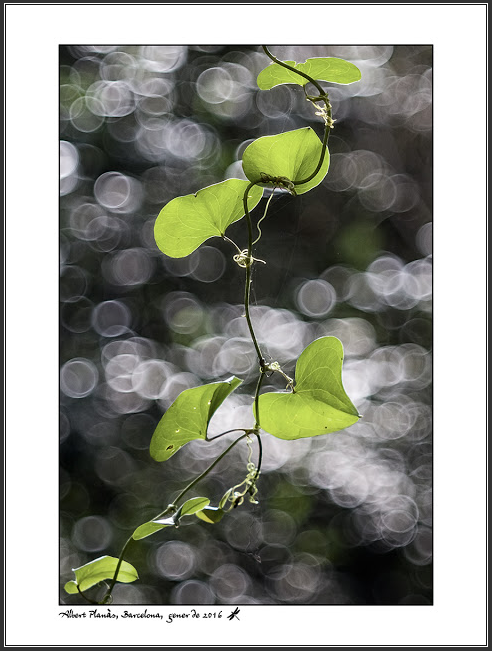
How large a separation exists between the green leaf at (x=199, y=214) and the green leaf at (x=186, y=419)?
0.10 metres

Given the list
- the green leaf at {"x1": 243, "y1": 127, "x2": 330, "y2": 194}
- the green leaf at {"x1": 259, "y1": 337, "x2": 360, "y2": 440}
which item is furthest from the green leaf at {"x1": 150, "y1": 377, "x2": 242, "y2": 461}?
the green leaf at {"x1": 243, "y1": 127, "x2": 330, "y2": 194}

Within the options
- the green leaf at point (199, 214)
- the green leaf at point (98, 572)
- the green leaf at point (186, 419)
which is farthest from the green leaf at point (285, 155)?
the green leaf at point (98, 572)

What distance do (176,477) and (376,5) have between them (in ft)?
1.62

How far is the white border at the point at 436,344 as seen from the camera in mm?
414

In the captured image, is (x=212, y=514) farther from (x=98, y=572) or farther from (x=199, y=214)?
(x=199, y=214)

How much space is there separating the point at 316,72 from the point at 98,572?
391mm

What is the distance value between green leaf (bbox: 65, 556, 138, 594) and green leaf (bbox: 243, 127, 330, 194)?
0.29m

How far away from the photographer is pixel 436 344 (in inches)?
17.5

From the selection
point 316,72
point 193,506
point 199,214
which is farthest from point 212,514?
point 316,72

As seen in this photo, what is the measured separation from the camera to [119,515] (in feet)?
1.73

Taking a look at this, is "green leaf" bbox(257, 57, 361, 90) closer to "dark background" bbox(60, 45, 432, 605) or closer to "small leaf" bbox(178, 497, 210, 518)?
"dark background" bbox(60, 45, 432, 605)

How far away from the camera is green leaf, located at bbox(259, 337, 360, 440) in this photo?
31 centimetres

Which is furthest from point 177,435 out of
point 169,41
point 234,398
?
point 169,41

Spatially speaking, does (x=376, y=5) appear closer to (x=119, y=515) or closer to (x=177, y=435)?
(x=177, y=435)
